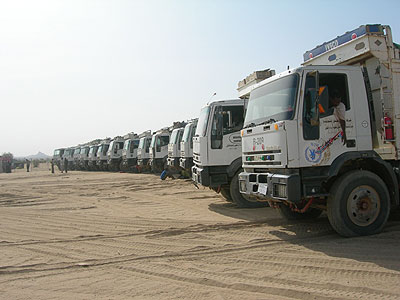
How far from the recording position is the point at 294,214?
7270 millimetres

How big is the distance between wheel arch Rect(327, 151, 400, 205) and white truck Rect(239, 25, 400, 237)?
0.04 feet

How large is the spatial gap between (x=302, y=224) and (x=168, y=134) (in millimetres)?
15909

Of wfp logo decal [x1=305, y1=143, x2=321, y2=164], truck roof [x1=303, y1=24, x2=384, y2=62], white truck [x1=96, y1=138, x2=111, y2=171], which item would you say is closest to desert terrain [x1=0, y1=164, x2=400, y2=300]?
wfp logo decal [x1=305, y1=143, x2=321, y2=164]

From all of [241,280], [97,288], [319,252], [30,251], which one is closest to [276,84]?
[319,252]

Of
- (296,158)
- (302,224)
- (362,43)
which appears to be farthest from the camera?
(302,224)

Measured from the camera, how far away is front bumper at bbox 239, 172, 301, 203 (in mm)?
5359

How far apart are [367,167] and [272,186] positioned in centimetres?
168

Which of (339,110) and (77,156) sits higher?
(77,156)

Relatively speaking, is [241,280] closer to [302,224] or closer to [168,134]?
[302,224]

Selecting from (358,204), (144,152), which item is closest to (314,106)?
(358,204)

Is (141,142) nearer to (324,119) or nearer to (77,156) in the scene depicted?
(77,156)

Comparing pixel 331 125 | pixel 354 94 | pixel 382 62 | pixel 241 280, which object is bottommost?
pixel 241 280

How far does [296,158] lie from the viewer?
17.9 ft

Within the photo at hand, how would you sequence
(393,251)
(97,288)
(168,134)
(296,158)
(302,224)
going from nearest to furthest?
(97,288)
(393,251)
(296,158)
(302,224)
(168,134)
